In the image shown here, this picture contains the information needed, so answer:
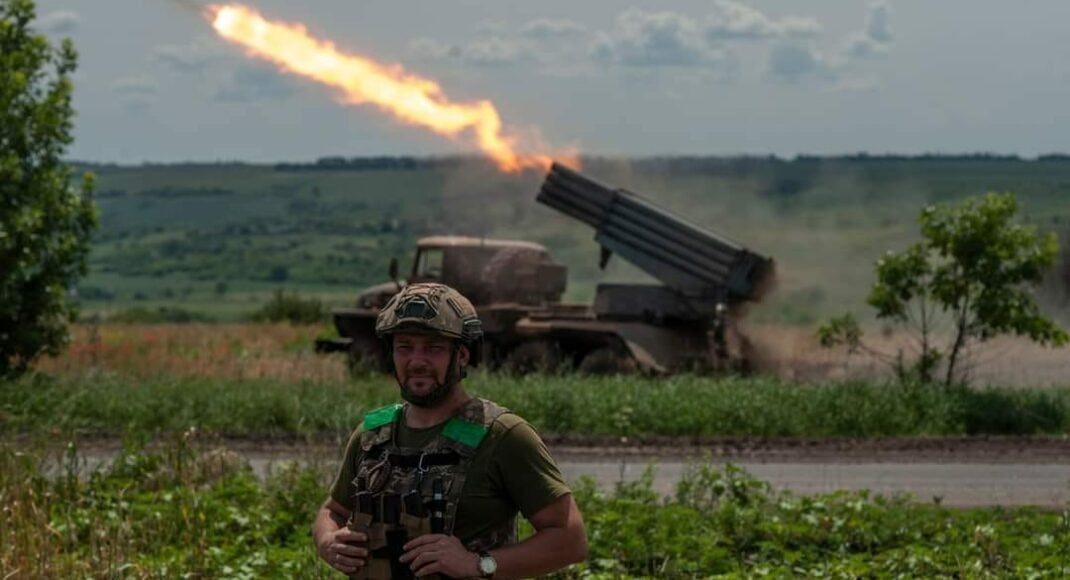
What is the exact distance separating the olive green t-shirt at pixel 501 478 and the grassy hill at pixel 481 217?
21922 millimetres

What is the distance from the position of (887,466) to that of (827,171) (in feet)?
85.3

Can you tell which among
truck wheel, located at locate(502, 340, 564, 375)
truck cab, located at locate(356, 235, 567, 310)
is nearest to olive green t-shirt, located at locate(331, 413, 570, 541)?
truck wheel, located at locate(502, 340, 564, 375)

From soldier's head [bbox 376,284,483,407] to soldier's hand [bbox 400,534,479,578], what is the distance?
501 millimetres

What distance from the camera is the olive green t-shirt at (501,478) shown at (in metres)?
6.31

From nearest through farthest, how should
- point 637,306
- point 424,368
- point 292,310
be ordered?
point 424,368, point 637,306, point 292,310

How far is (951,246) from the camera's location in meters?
24.6

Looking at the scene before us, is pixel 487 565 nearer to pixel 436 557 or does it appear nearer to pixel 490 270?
pixel 436 557

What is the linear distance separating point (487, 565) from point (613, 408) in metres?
16.4

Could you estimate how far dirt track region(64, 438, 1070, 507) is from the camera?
58.3 ft

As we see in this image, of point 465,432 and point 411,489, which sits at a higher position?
point 465,432

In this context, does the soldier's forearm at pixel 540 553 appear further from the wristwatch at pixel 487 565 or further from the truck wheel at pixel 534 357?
the truck wheel at pixel 534 357

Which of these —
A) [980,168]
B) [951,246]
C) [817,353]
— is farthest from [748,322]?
[980,168]

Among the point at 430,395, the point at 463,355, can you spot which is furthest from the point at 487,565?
the point at 463,355

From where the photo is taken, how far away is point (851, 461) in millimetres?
20266
